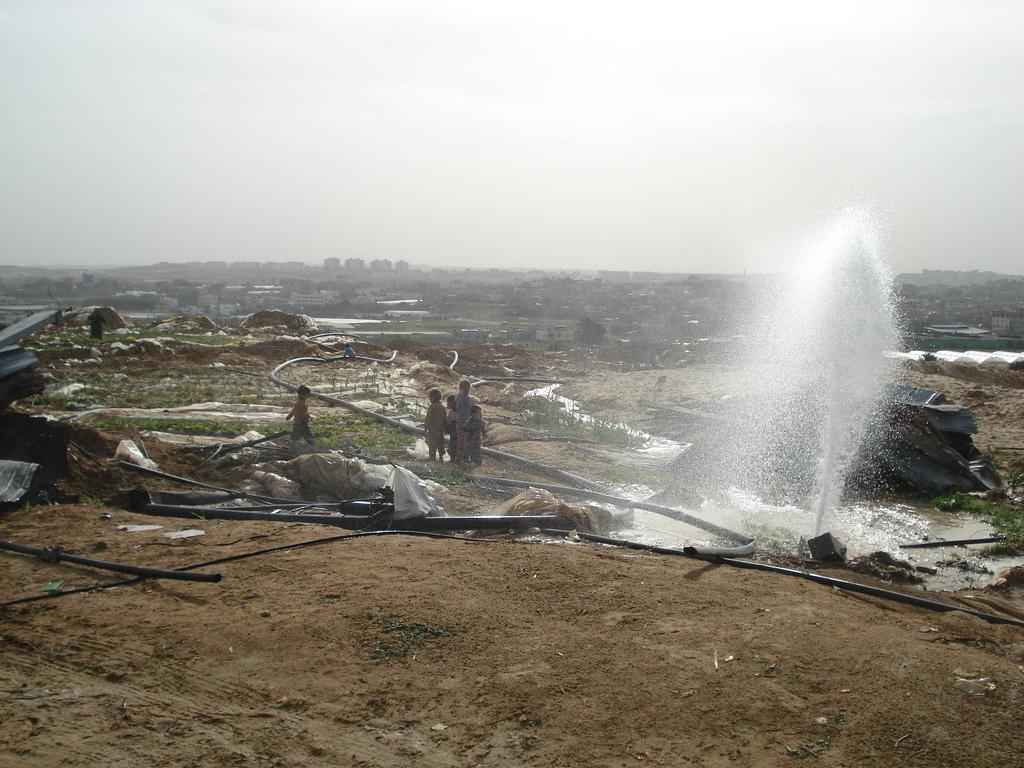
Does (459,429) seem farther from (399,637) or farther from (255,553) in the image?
(399,637)

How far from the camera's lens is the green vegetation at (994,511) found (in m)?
9.46

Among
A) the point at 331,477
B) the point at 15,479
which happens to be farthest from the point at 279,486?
the point at 15,479

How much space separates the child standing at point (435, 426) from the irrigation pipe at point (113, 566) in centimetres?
590

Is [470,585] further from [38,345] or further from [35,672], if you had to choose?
[38,345]

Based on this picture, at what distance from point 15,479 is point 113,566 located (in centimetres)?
253

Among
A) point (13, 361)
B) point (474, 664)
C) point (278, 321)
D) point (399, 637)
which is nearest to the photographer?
point (474, 664)

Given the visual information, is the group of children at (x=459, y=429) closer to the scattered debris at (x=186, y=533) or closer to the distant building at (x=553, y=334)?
the scattered debris at (x=186, y=533)

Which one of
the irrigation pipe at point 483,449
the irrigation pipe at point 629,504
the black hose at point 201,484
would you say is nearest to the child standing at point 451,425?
the irrigation pipe at point 483,449

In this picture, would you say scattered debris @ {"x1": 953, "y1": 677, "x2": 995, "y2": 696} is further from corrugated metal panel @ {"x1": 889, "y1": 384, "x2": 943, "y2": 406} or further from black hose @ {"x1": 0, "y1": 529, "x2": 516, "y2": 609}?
corrugated metal panel @ {"x1": 889, "y1": 384, "x2": 943, "y2": 406}

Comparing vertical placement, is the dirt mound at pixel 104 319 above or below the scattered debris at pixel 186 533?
above

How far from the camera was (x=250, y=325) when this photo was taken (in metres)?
35.8

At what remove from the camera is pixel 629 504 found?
949 centimetres

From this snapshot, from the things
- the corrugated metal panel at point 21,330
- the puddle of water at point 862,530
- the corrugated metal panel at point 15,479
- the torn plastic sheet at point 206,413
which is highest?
the corrugated metal panel at point 21,330

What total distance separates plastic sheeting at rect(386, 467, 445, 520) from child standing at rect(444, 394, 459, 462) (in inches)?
128
